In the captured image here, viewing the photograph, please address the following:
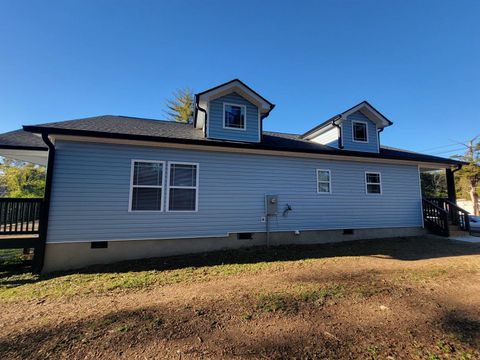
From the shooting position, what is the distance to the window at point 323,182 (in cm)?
846

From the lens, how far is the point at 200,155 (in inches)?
283

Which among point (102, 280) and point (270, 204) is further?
point (270, 204)

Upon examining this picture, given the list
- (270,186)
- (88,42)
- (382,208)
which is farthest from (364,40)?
(88,42)

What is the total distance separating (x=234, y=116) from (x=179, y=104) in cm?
1847

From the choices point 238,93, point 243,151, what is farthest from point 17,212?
point 238,93

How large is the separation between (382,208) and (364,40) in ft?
27.3

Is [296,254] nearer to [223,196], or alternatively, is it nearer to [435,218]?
[223,196]

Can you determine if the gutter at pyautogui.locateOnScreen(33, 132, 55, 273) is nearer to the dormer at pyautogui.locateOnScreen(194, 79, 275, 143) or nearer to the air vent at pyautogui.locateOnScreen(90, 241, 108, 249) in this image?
the air vent at pyautogui.locateOnScreen(90, 241, 108, 249)

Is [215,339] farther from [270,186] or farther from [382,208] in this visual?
[382,208]

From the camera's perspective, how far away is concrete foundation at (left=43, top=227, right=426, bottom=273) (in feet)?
19.0

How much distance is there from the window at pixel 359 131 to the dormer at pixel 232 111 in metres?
4.03

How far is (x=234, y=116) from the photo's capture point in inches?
325

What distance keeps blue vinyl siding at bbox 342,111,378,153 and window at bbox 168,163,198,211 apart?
6.59 m

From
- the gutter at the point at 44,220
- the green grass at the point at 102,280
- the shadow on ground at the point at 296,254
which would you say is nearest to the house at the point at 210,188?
the gutter at the point at 44,220
